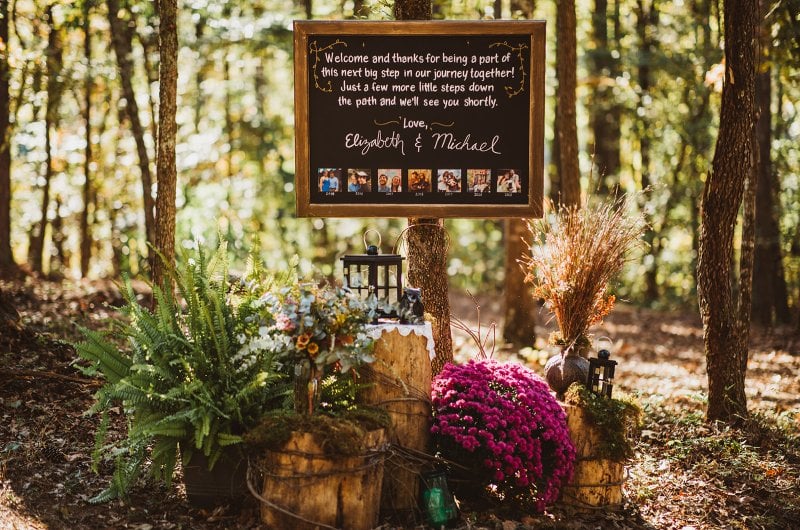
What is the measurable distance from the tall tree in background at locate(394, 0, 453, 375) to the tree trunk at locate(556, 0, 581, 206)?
313cm

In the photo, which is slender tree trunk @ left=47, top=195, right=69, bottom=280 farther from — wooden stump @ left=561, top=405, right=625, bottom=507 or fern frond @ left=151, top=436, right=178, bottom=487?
wooden stump @ left=561, top=405, right=625, bottom=507

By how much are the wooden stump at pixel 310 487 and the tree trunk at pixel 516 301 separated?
19.4 feet

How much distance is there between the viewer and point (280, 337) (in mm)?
4242

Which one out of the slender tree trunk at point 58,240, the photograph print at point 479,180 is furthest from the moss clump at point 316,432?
the slender tree trunk at point 58,240

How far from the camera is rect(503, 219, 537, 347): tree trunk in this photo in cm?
967

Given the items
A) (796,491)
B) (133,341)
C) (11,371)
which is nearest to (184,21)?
(11,371)

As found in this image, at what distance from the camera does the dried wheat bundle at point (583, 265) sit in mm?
5164

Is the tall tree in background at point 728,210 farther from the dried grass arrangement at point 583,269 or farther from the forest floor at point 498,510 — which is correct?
the dried grass arrangement at point 583,269

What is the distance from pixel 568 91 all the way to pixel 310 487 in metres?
6.30

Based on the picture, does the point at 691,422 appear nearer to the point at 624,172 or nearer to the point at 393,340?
the point at 393,340

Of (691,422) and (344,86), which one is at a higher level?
(344,86)

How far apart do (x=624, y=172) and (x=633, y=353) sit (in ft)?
38.9

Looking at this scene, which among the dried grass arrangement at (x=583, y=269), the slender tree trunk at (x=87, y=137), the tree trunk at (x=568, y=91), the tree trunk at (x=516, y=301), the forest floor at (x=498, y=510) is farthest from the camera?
the slender tree trunk at (x=87, y=137)

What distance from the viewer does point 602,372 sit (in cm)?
503
